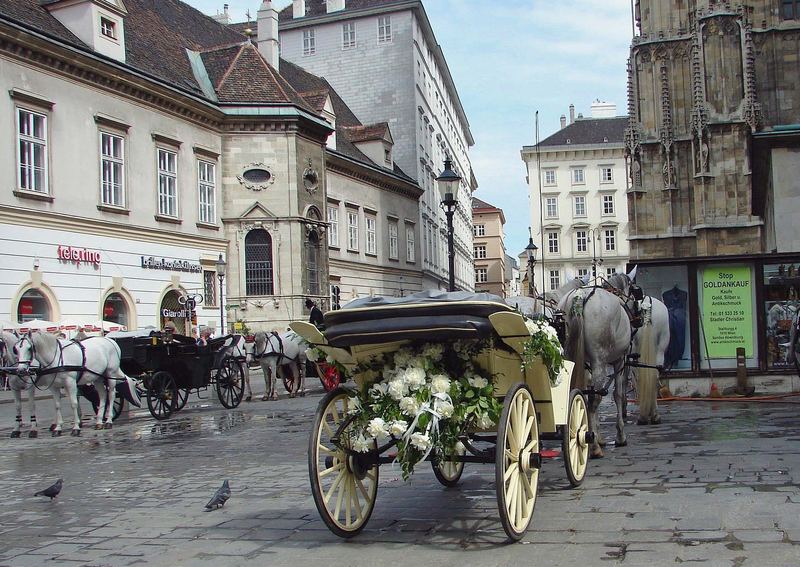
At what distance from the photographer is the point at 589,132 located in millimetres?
100938

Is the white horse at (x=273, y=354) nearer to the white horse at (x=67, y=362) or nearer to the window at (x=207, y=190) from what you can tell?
the white horse at (x=67, y=362)

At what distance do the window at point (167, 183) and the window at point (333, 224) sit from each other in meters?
12.7

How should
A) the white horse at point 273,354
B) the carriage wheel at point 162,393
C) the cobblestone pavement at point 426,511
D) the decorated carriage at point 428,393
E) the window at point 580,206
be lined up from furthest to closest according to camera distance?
1. the window at point 580,206
2. the white horse at point 273,354
3. the carriage wheel at point 162,393
4. the decorated carriage at point 428,393
5. the cobblestone pavement at point 426,511

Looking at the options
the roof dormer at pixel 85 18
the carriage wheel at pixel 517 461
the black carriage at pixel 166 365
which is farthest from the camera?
the roof dormer at pixel 85 18

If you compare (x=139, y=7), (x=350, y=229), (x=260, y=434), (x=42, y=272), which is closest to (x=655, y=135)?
(x=350, y=229)

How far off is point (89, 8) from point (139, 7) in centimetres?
820

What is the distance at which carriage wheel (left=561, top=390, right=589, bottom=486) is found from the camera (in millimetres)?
7340

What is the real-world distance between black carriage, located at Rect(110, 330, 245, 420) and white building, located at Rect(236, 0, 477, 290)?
3956 centimetres

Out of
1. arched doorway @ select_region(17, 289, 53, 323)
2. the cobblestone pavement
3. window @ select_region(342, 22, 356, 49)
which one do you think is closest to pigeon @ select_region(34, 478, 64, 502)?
the cobblestone pavement

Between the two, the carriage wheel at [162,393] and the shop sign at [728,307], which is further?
the carriage wheel at [162,393]

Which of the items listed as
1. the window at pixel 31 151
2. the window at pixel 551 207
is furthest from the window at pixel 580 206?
the window at pixel 31 151

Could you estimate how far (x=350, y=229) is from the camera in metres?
47.0

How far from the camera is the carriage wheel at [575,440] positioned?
24.1 ft

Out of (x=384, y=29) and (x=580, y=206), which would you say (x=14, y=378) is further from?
(x=580, y=206)
